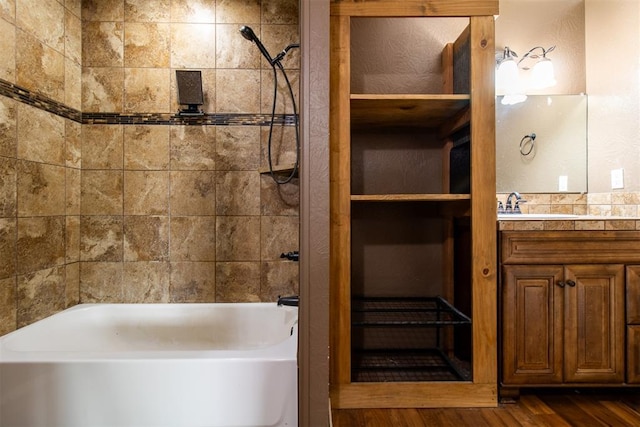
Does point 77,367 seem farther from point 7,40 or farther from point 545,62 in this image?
point 545,62

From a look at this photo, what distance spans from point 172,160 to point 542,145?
7.43 feet

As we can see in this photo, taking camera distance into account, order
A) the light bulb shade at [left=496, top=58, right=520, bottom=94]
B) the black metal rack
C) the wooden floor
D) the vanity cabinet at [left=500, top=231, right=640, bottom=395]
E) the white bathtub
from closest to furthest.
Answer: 1. the white bathtub
2. the wooden floor
3. the vanity cabinet at [left=500, top=231, right=640, bottom=395]
4. the black metal rack
5. the light bulb shade at [left=496, top=58, right=520, bottom=94]

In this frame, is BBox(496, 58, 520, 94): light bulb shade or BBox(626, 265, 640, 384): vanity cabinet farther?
BBox(496, 58, 520, 94): light bulb shade

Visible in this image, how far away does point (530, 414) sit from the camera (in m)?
1.56

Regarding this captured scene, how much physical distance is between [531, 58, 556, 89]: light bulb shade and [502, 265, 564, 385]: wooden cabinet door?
4.05ft

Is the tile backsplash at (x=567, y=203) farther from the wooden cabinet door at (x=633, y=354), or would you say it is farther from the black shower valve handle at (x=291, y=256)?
the black shower valve handle at (x=291, y=256)

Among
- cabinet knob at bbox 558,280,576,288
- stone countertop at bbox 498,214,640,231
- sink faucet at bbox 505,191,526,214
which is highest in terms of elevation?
sink faucet at bbox 505,191,526,214

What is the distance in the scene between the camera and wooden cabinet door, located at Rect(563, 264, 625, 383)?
1.60 metres

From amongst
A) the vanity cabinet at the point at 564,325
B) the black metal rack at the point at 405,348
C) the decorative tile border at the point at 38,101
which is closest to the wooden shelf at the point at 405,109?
the vanity cabinet at the point at 564,325

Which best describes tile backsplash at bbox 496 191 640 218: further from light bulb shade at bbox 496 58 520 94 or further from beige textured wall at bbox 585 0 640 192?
light bulb shade at bbox 496 58 520 94

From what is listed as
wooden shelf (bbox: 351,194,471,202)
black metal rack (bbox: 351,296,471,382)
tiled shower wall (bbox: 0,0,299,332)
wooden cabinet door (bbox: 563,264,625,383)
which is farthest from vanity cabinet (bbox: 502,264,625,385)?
Result: tiled shower wall (bbox: 0,0,299,332)

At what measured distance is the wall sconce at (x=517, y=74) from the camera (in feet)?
6.93

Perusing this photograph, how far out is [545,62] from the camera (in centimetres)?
216

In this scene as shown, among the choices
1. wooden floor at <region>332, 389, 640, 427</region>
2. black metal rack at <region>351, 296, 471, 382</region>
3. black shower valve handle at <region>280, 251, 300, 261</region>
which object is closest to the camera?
wooden floor at <region>332, 389, 640, 427</region>
